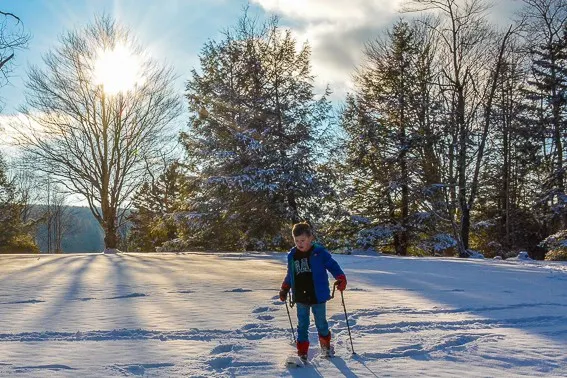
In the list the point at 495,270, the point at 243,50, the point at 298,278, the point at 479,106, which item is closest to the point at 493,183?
the point at 479,106

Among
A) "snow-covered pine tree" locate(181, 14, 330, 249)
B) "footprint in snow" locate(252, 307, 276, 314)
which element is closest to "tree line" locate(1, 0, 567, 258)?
"snow-covered pine tree" locate(181, 14, 330, 249)

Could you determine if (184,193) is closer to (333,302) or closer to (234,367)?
(333,302)

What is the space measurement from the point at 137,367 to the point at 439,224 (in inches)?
700

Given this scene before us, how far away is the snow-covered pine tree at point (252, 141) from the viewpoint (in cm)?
1798

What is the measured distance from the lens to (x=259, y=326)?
5.30 meters

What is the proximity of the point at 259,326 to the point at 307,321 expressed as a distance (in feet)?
3.52

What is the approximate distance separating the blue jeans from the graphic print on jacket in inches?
2.7

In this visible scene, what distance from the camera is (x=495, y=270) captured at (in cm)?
1021

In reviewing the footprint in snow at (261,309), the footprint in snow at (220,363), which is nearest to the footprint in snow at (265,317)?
the footprint in snow at (261,309)

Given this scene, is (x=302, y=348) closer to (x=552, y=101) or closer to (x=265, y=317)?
(x=265, y=317)

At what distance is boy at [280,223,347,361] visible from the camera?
4.34 meters

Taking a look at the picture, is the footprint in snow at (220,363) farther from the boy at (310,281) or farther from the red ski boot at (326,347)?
the red ski boot at (326,347)

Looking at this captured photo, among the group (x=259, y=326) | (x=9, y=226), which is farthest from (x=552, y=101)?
(x=9, y=226)

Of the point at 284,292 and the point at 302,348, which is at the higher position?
the point at 284,292
